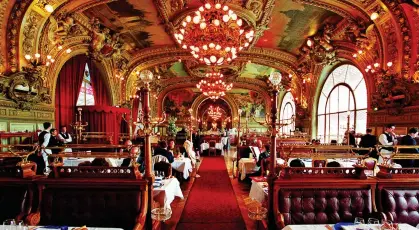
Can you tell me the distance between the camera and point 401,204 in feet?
9.50

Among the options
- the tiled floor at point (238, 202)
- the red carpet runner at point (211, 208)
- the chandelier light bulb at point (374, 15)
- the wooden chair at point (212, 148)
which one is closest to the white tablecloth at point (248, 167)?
the tiled floor at point (238, 202)

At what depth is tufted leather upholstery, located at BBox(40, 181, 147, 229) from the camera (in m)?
2.79

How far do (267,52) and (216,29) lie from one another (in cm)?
692

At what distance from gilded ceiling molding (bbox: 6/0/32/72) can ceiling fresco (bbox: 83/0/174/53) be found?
6.69 feet

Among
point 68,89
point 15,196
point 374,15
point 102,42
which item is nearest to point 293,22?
point 374,15

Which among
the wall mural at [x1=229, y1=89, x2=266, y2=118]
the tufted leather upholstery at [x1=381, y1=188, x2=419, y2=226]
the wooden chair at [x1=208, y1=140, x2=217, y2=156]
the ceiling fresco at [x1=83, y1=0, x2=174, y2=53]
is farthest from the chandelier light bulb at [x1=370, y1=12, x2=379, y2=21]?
the wall mural at [x1=229, y1=89, x2=266, y2=118]

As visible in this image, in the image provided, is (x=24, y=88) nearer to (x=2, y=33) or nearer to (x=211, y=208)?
(x=2, y=33)

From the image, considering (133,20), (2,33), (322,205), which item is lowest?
(322,205)

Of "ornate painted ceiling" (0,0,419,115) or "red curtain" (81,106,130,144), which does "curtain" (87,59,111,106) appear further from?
"red curtain" (81,106,130,144)

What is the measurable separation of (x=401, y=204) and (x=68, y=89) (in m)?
10.0

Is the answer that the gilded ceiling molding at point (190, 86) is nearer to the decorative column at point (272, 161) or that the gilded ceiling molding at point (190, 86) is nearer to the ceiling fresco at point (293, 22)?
the ceiling fresco at point (293, 22)

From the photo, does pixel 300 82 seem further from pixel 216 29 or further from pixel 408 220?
pixel 408 220

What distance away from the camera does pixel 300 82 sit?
1303 centimetres

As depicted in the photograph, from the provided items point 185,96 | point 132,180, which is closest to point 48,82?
point 132,180
